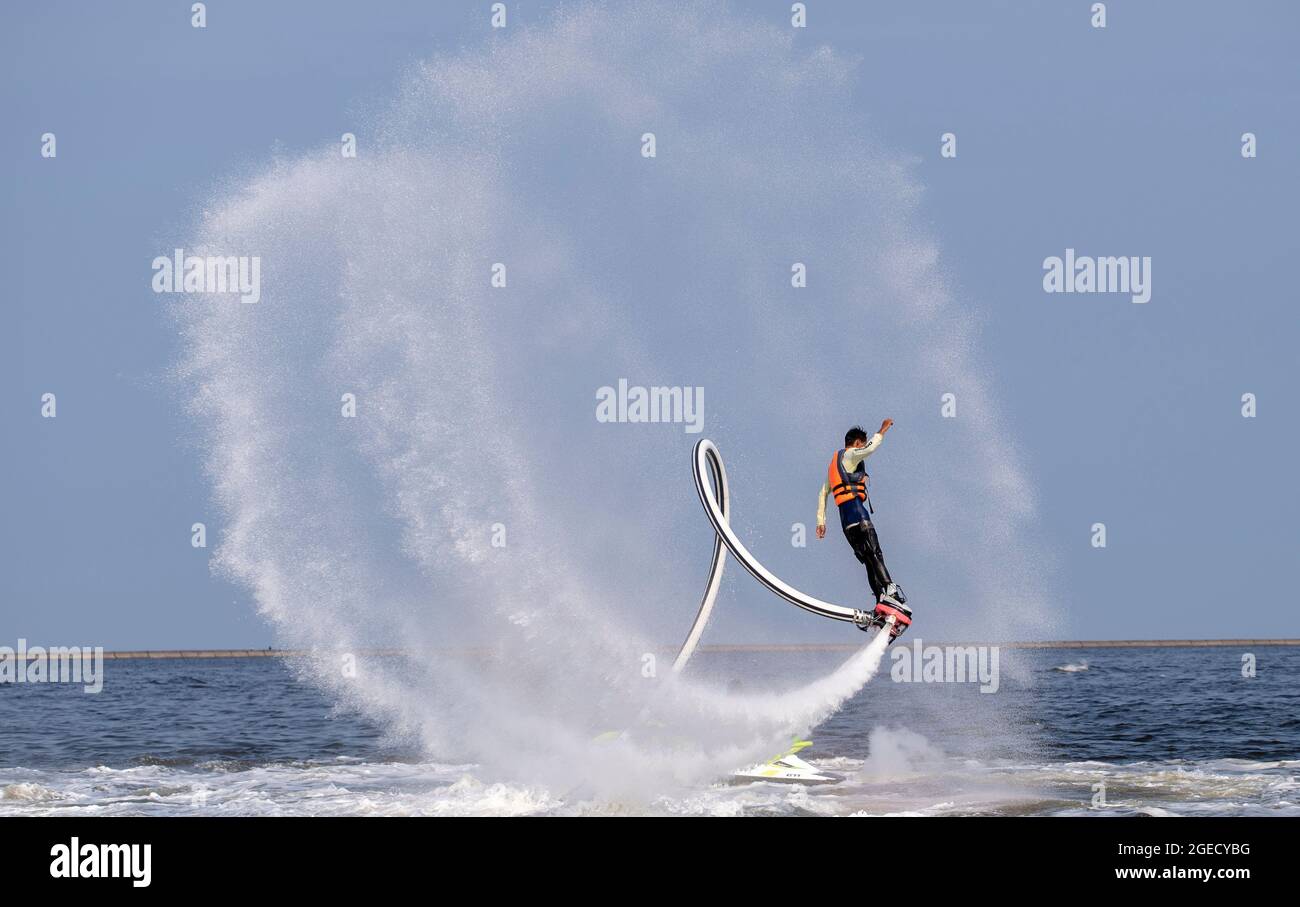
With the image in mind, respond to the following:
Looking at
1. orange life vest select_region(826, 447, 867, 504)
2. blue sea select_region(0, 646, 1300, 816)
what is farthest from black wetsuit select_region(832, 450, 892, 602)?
blue sea select_region(0, 646, 1300, 816)

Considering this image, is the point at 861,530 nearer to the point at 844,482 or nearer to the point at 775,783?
the point at 844,482

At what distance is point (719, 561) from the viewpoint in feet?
125

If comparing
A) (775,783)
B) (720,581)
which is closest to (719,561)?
(720,581)

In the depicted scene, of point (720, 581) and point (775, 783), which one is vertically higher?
point (720, 581)

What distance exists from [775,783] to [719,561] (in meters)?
12.3

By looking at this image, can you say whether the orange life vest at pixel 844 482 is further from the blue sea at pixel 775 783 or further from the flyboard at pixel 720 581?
the blue sea at pixel 775 783

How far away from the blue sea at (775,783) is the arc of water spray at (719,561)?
5891mm

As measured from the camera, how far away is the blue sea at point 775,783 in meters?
41.7

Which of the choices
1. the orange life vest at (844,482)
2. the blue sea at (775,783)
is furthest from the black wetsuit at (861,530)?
the blue sea at (775,783)

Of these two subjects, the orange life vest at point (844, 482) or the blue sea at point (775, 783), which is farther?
the blue sea at point (775, 783)

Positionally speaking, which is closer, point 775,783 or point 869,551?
point 869,551

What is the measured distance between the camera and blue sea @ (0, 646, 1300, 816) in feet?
137
